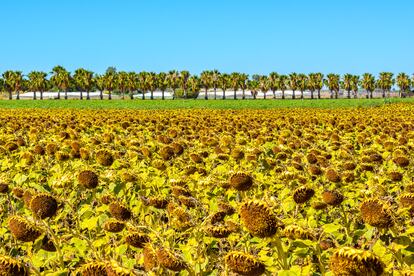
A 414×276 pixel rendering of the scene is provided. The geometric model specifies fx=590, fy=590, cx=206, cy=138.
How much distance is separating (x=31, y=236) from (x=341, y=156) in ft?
17.7

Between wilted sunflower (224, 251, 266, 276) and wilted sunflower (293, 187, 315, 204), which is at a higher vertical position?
wilted sunflower (293, 187, 315, 204)

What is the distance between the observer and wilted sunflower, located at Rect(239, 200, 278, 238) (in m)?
2.51

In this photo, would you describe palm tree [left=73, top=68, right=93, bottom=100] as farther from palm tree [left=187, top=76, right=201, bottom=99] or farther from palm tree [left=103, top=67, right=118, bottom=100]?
palm tree [left=187, top=76, right=201, bottom=99]

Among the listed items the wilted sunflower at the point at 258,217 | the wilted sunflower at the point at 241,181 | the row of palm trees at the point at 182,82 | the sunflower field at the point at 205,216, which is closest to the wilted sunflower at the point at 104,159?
the sunflower field at the point at 205,216

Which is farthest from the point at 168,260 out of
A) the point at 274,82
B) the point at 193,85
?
the point at 274,82

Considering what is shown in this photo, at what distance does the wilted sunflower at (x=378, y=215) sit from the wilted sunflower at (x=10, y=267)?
5.37 feet

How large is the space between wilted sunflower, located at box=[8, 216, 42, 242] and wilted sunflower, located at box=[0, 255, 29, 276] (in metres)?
0.49

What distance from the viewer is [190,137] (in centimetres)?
1038

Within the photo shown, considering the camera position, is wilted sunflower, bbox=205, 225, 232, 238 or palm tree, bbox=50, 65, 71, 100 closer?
wilted sunflower, bbox=205, 225, 232, 238

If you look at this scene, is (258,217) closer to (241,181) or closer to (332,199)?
(241,181)

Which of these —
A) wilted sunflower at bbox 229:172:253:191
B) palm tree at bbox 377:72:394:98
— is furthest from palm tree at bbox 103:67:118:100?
wilted sunflower at bbox 229:172:253:191

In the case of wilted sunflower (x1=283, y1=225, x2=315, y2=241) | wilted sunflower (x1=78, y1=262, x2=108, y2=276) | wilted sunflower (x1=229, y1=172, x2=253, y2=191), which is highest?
wilted sunflower (x1=229, y1=172, x2=253, y2=191)

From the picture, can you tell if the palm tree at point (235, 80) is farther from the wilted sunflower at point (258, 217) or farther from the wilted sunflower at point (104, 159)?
the wilted sunflower at point (258, 217)

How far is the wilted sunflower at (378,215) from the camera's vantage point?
288 cm
